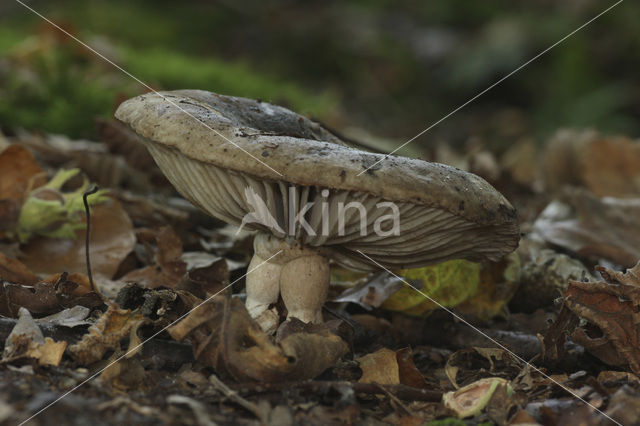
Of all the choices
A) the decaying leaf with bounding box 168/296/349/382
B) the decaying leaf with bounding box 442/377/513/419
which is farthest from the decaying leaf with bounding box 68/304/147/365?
the decaying leaf with bounding box 442/377/513/419

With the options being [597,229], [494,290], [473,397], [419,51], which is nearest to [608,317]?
[473,397]

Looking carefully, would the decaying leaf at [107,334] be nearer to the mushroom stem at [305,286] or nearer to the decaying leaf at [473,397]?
the mushroom stem at [305,286]

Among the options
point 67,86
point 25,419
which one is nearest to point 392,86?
point 67,86

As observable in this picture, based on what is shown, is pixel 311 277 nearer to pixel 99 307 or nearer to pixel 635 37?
pixel 99 307

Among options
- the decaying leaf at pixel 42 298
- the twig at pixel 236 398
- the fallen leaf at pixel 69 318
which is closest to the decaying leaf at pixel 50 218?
the decaying leaf at pixel 42 298

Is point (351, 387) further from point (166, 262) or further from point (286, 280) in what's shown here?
point (166, 262)

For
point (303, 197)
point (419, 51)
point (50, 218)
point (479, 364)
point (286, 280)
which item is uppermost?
point (419, 51)
